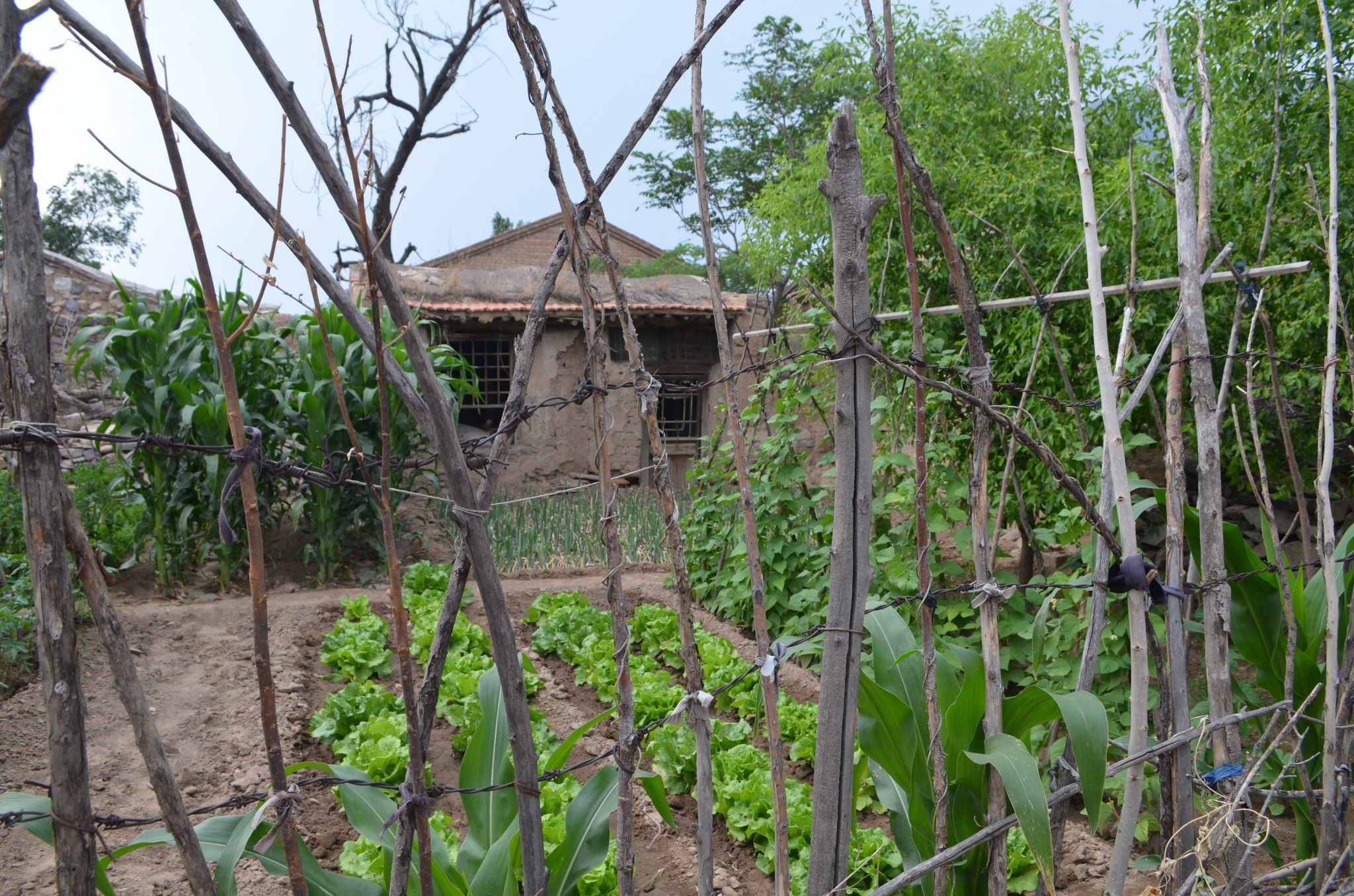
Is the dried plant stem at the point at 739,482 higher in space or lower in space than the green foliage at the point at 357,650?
higher

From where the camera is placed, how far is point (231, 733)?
4020mm

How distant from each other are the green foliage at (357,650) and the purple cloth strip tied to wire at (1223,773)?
160 inches

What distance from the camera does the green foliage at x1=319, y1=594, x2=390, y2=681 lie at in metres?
4.83

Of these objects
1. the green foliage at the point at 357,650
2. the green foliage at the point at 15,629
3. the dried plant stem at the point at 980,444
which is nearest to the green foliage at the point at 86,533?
the green foliage at the point at 15,629

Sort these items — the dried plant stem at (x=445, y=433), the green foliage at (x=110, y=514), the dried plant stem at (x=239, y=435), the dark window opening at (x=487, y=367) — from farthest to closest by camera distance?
the dark window opening at (x=487, y=367) < the green foliage at (x=110, y=514) < the dried plant stem at (x=445, y=433) < the dried plant stem at (x=239, y=435)

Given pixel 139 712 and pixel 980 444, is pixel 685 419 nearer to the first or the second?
pixel 980 444

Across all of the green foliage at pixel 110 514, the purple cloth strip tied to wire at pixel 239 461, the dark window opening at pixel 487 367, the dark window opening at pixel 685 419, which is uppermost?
the dark window opening at pixel 487 367

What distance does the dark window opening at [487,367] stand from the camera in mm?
11695

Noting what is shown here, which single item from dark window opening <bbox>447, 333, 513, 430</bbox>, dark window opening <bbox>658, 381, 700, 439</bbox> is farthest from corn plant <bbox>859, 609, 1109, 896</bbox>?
dark window opening <bbox>658, 381, 700, 439</bbox>

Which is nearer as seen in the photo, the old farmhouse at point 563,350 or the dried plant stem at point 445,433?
the dried plant stem at point 445,433

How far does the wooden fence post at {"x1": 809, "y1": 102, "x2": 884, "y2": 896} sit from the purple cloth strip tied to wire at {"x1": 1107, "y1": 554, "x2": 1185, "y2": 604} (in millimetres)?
494

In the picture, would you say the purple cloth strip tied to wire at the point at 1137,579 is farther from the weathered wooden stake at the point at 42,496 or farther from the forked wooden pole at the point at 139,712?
the weathered wooden stake at the point at 42,496

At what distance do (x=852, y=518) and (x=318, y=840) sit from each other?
8.33 feet

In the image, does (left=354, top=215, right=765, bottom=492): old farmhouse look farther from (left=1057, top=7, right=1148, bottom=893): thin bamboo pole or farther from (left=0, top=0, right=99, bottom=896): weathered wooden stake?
(left=0, top=0, right=99, bottom=896): weathered wooden stake
